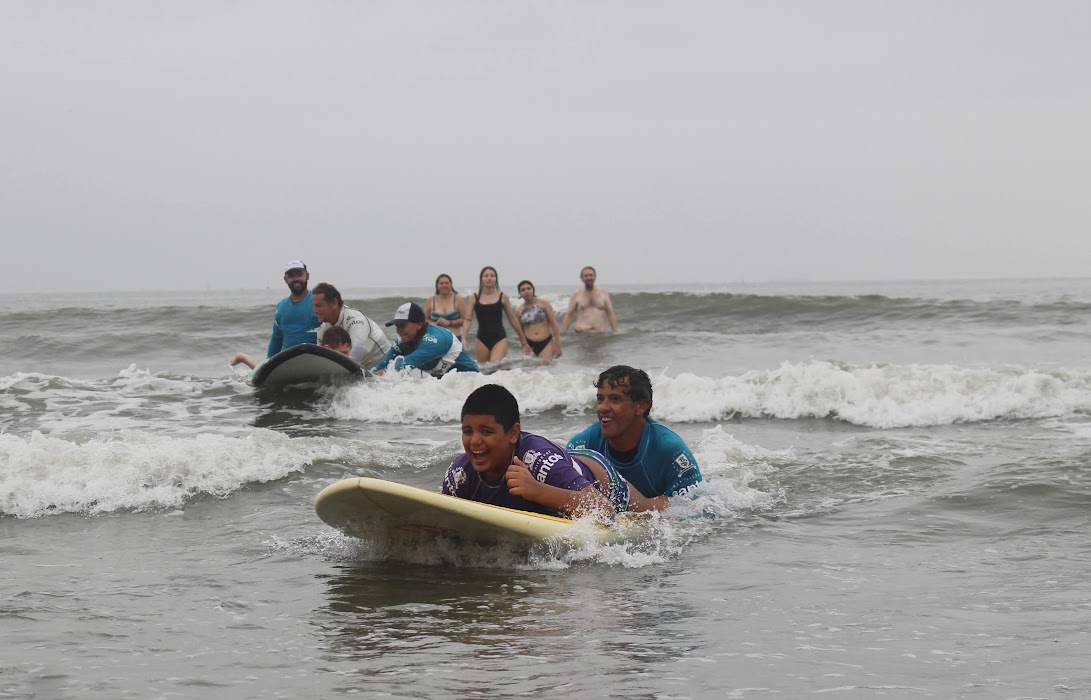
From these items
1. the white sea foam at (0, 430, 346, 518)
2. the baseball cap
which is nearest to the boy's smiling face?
the white sea foam at (0, 430, 346, 518)

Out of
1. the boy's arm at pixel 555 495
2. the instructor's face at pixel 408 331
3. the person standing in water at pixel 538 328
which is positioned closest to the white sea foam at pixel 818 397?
the instructor's face at pixel 408 331

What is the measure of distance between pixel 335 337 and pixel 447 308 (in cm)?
410

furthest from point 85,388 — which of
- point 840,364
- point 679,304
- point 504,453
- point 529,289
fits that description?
point 679,304

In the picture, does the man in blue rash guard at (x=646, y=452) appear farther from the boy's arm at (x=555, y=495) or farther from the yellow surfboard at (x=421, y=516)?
the yellow surfboard at (x=421, y=516)

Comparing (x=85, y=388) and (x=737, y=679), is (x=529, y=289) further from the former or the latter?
(x=737, y=679)

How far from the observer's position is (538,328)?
17.2 metres

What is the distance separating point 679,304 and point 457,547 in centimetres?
2293

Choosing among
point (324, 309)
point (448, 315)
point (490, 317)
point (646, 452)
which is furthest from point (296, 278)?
point (646, 452)

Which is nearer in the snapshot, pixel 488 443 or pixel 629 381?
pixel 488 443

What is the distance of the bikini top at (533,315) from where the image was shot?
17141mm

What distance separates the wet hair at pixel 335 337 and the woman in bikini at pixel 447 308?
151 inches

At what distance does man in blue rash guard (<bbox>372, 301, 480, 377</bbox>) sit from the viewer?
1176cm

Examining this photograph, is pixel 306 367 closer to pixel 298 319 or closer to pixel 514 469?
pixel 298 319

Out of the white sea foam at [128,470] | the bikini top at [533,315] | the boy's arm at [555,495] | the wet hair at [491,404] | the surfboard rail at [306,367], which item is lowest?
the white sea foam at [128,470]
